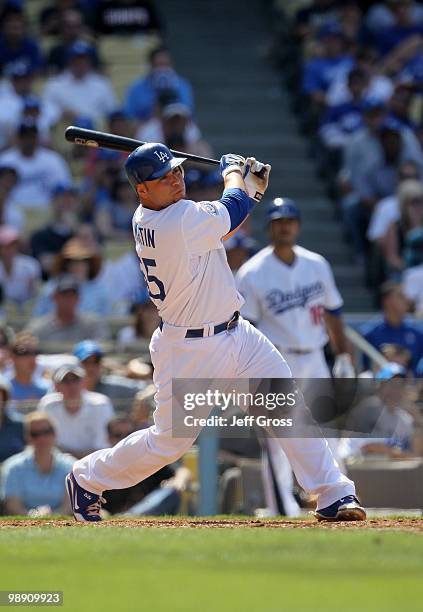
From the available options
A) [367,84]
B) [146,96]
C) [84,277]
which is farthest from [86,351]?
[367,84]

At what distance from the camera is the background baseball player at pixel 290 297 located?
33.1 ft

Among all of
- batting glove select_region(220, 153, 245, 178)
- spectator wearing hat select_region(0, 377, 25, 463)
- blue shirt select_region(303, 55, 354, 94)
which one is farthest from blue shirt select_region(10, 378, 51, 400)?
blue shirt select_region(303, 55, 354, 94)

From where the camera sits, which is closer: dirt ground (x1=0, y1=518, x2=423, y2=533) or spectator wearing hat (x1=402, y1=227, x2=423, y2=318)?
dirt ground (x1=0, y1=518, x2=423, y2=533)

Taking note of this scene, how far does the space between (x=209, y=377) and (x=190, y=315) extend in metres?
0.33

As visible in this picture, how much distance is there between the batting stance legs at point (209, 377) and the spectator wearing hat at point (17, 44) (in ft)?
30.9

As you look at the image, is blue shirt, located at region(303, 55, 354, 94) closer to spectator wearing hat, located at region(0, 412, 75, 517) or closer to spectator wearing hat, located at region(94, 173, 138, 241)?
spectator wearing hat, located at region(94, 173, 138, 241)

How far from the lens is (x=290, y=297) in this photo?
10.1 metres

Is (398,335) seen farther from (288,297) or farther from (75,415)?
(75,415)

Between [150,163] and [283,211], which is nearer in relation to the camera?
[150,163]

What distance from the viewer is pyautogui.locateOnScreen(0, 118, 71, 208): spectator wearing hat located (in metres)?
14.7

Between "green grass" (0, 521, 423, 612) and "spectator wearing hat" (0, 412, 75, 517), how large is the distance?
281cm

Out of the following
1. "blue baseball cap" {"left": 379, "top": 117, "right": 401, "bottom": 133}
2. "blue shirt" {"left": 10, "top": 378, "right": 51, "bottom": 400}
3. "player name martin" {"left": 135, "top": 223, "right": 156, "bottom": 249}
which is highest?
"blue baseball cap" {"left": 379, "top": 117, "right": 401, "bottom": 133}

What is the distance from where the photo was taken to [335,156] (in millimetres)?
15945

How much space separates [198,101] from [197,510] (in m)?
8.53
